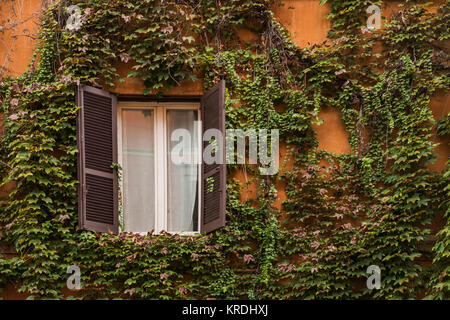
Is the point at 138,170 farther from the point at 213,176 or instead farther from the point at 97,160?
the point at 213,176

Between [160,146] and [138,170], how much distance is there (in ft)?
1.41

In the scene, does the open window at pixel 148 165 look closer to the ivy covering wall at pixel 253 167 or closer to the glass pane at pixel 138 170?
the glass pane at pixel 138 170

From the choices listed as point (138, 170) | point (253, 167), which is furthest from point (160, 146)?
point (253, 167)

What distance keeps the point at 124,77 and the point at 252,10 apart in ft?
6.26

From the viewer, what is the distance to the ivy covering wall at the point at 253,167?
8.88 metres

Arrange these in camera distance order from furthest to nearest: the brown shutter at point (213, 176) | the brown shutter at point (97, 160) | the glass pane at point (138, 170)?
the glass pane at point (138, 170) → the brown shutter at point (97, 160) → the brown shutter at point (213, 176)

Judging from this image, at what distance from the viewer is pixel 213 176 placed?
9117 mm

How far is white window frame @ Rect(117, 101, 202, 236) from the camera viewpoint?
9.49 m

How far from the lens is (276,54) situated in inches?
378

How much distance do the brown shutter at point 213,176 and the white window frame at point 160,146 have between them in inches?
10.1

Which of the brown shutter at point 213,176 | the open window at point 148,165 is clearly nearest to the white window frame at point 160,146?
the open window at point 148,165

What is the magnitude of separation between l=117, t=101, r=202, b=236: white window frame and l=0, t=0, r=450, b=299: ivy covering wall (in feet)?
1.26

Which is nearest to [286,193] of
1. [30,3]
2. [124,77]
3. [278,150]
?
[278,150]
